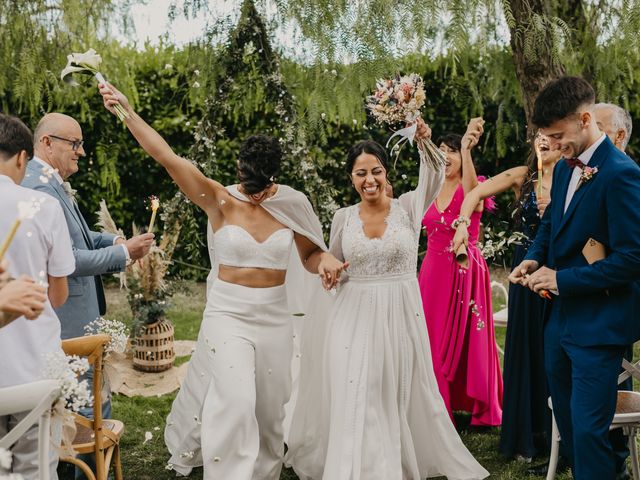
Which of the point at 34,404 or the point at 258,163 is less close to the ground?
the point at 258,163

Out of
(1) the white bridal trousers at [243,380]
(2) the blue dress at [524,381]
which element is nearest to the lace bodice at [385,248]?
(1) the white bridal trousers at [243,380]

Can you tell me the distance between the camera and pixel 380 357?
3959mm

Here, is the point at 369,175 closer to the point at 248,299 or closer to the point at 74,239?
the point at 248,299

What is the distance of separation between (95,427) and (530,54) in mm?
3216

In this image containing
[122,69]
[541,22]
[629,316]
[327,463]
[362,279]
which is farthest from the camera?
[122,69]

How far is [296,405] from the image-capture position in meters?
4.48

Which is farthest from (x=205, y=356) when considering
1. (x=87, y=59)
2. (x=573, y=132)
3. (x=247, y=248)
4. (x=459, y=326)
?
(x=573, y=132)

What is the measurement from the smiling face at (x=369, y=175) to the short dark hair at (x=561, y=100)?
48.5 inches

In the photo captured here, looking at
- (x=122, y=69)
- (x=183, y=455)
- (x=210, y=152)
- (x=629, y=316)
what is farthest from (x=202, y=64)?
(x=629, y=316)

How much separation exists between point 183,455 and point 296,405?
0.72 meters

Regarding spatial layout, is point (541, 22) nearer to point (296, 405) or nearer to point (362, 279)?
point (362, 279)

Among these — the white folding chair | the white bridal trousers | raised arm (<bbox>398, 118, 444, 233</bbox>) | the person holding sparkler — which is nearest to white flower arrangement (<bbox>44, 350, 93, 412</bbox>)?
the white folding chair

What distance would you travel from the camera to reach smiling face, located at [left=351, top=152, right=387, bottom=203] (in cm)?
405

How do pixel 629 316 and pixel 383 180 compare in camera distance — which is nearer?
pixel 629 316
